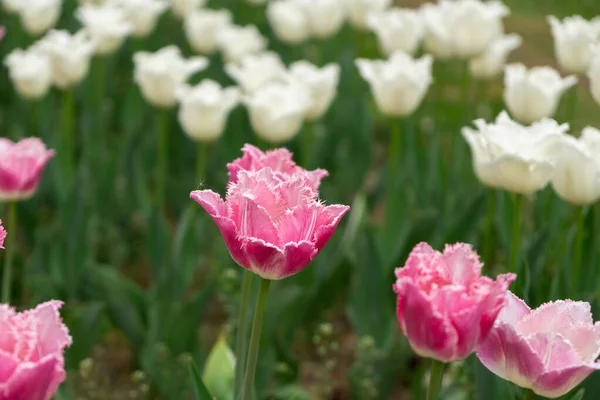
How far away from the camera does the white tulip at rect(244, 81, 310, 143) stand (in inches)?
88.8

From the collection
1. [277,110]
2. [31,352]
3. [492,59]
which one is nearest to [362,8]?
[492,59]

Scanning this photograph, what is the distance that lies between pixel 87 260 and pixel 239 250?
60.7 inches

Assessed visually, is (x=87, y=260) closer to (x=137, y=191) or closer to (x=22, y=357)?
(x=137, y=191)

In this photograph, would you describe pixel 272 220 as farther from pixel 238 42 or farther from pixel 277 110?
pixel 238 42

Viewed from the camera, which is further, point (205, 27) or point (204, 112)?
point (205, 27)

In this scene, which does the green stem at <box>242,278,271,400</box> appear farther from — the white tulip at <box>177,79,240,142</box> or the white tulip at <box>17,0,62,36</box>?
the white tulip at <box>17,0,62,36</box>

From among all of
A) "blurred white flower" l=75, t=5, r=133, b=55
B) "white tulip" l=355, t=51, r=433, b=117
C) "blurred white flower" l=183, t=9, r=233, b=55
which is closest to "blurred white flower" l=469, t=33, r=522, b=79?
"white tulip" l=355, t=51, r=433, b=117

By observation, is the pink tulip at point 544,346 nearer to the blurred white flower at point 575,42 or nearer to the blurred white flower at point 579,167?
the blurred white flower at point 579,167

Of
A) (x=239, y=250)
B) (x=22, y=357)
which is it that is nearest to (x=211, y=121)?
(x=239, y=250)

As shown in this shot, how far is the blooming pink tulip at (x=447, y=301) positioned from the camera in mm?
878

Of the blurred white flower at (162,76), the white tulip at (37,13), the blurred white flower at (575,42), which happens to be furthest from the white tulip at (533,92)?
the white tulip at (37,13)

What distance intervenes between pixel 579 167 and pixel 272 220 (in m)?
0.81

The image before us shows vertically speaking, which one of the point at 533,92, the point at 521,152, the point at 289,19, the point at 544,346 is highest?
the point at 544,346

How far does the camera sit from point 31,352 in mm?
790
